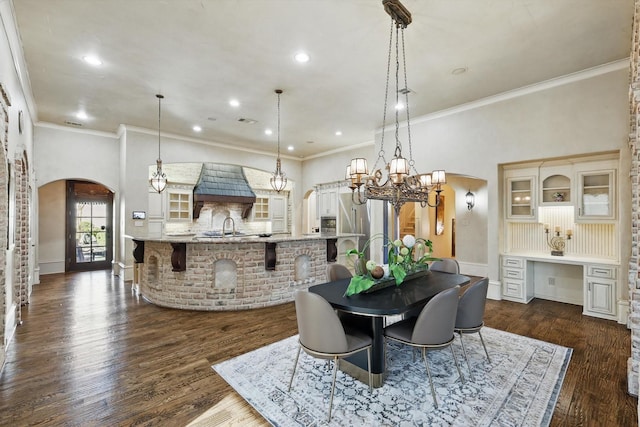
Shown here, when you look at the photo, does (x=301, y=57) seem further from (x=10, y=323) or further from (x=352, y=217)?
(x=352, y=217)

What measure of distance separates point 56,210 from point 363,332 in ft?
29.5

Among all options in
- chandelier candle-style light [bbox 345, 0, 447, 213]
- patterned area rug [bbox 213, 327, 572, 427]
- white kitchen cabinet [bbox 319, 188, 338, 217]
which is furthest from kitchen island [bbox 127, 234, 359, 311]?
white kitchen cabinet [bbox 319, 188, 338, 217]

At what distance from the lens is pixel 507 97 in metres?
4.97

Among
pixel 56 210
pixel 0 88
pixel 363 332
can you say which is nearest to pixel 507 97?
pixel 363 332

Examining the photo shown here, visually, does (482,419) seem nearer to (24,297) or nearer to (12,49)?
(12,49)

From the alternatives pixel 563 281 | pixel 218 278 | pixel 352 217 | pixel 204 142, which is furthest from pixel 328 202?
pixel 563 281

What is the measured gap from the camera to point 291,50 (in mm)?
3670

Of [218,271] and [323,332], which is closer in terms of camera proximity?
[323,332]

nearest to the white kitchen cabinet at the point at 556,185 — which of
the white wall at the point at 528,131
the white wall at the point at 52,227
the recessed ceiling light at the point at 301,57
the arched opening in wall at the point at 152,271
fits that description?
the white wall at the point at 528,131

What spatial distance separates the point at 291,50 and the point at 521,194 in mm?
4486

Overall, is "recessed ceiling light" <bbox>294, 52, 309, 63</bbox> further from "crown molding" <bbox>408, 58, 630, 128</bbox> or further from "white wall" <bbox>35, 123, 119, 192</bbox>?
"white wall" <bbox>35, 123, 119, 192</bbox>

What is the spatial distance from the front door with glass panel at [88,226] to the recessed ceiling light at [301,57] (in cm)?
744

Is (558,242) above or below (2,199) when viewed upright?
below

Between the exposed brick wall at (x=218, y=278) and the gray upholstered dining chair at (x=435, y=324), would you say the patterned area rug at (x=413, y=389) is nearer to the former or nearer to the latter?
the gray upholstered dining chair at (x=435, y=324)
